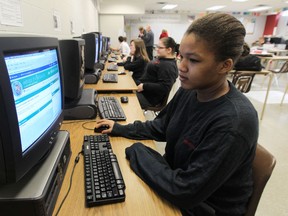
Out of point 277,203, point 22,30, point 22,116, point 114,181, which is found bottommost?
point 277,203

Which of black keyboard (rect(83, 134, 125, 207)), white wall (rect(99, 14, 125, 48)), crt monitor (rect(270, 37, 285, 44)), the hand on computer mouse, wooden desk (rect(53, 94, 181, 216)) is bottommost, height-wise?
wooden desk (rect(53, 94, 181, 216))

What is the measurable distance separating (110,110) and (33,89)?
0.82m

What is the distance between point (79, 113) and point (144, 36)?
→ 24.1 feet

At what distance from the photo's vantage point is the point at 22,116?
22.4 inches

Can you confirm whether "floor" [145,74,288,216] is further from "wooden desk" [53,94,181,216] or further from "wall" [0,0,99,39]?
"wall" [0,0,99,39]

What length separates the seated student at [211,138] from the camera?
680 mm

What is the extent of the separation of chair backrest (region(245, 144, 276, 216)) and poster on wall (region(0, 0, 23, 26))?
1.27 meters

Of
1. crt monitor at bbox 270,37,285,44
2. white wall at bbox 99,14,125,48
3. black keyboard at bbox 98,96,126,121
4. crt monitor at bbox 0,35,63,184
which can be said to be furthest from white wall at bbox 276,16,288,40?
crt monitor at bbox 0,35,63,184

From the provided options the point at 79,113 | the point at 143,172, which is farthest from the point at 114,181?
the point at 79,113

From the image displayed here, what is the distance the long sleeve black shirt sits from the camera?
676 millimetres

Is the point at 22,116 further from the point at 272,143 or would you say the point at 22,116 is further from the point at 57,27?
the point at 272,143

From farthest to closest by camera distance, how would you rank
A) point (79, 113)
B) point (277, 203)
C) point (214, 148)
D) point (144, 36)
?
point (144, 36), point (277, 203), point (79, 113), point (214, 148)

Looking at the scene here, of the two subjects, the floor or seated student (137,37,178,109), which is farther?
seated student (137,37,178,109)

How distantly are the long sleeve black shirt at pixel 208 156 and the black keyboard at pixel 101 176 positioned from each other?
95mm
